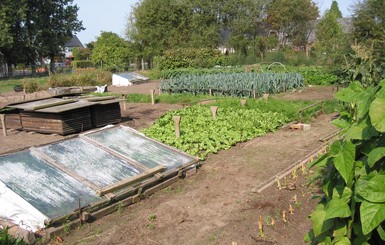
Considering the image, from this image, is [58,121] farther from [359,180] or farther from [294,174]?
[359,180]

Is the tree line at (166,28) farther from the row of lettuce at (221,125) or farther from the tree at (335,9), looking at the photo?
the row of lettuce at (221,125)

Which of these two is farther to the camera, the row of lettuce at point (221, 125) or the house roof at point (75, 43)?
the house roof at point (75, 43)

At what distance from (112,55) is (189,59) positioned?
32.1 feet

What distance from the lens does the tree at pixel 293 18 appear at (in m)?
42.2

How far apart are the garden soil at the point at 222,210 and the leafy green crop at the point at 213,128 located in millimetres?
564

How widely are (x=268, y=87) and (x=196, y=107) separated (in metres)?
5.36

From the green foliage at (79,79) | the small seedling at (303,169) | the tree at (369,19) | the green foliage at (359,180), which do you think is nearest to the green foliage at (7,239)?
the green foliage at (359,180)

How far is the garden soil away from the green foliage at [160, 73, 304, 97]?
8741 mm

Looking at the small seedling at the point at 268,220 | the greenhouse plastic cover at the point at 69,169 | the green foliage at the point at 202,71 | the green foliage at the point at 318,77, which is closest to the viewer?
the small seedling at the point at 268,220

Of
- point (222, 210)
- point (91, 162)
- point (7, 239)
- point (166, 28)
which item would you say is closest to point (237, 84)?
point (91, 162)

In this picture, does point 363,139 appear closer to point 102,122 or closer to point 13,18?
point 102,122

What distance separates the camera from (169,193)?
21.5 feet

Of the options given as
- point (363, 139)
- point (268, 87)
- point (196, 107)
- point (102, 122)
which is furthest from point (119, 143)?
point (268, 87)

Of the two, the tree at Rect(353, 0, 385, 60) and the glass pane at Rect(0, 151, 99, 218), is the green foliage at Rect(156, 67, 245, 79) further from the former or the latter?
the glass pane at Rect(0, 151, 99, 218)
